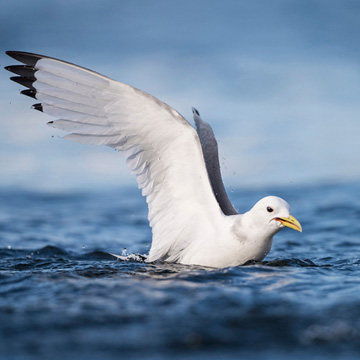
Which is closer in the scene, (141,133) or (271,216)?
(271,216)

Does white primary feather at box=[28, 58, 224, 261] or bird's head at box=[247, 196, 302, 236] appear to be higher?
white primary feather at box=[28, 58, 224, 261]

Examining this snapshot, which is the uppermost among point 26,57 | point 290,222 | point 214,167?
point 26,57

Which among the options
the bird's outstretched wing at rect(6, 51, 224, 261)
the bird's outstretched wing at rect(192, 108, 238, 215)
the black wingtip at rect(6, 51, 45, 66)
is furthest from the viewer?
the bird's outstretched wing at rect(192, 108, 238, 215)

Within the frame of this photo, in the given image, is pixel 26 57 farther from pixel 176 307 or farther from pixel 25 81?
pixel 176 307

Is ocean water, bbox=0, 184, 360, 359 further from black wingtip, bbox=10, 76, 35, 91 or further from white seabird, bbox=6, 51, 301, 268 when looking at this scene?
black wingtip, bbox=10, 76, 35, 91

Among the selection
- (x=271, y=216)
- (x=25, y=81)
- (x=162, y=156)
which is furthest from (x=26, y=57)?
(x=271, y=216)

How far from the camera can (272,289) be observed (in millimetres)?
5820

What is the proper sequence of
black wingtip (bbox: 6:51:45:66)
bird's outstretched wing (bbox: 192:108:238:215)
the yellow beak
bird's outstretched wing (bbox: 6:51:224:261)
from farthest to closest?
bird's outstretched wing (bbox: 192:108:238:215) < black wingtip (bbox: 6:51:45:66) < bird's outstretched wing (bbox: 6:51:224:261) < the yellow beak

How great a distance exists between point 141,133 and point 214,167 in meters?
1.35

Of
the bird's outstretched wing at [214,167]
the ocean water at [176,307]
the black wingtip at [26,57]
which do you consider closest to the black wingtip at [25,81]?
the black wingtip at [26,57]

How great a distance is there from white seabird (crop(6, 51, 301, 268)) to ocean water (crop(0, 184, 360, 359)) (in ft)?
1.00

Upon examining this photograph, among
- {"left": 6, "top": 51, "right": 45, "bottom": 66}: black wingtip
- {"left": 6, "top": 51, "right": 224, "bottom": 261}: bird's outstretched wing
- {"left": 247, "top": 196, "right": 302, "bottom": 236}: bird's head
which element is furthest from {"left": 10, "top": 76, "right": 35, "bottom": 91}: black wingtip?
{"left": 247, "top": 196, "right": 302, "bottom": 236}: bird's head

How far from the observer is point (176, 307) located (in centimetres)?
518

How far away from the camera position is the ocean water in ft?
14.4
